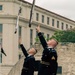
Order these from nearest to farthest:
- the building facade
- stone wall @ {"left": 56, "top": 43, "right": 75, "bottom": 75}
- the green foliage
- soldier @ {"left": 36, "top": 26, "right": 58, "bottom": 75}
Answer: soldier @ {"left": 36, "top": 26, "right": 58, "bottom": 75}
stone wall @ {"left": 56, "top": 43, "right": 75, "bottom": 75}
the green foliage
the building facade

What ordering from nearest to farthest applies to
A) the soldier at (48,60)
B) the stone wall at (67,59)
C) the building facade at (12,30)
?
1. the soldier at (48,60)
2. the stone wall at (67,59)
3. the building facade at (12,30)

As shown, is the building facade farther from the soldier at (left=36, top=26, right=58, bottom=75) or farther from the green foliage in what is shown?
the soldier at (left=36, top=26, right=58, bottom=75)

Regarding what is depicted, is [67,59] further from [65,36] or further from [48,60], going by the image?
[65,36]

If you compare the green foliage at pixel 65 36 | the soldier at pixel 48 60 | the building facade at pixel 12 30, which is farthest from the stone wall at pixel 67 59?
the building facade at pixel 12 30

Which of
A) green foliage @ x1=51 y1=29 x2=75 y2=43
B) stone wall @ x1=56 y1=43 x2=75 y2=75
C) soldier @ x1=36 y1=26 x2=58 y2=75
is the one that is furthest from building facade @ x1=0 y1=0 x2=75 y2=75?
soldier @ x1=36 y1=26 x2=58 y2=75

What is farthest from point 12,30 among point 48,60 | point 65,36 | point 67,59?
point 48,60

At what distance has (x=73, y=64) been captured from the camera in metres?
50.8

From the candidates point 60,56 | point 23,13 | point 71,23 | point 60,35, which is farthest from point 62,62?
point 71,23

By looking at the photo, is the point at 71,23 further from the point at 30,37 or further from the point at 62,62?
the point at 62,62

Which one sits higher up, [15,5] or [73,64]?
[15,5]

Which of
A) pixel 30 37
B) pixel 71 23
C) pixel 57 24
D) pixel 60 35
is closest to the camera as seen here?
pixel 60 35

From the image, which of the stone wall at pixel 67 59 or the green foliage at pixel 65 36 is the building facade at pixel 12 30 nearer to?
the green foliage at pixel 65 36

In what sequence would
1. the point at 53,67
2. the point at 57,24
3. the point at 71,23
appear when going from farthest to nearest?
1. the point at 71,23
2. the point at 57,24
3. the point at 53,67

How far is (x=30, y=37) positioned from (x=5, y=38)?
10.0m
